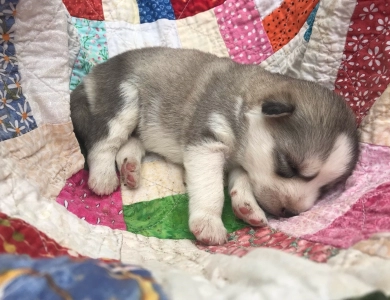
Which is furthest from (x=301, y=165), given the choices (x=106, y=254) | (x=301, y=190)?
(x=106, y=254)

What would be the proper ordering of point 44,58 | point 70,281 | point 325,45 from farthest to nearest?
point 325,45 → point 44,58 → point 70,281

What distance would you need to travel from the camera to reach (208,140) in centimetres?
256

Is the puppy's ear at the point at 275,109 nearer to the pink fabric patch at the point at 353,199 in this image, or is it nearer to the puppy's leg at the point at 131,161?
the pink fabric patch at the point at 353,199

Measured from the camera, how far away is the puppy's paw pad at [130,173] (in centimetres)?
267

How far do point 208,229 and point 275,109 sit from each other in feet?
2.32

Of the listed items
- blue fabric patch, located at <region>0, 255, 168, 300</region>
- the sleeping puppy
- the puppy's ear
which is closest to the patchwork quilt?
blue fabric patch, located at <region>0, 255, 168, 300</region>

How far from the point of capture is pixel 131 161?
274 centimetres

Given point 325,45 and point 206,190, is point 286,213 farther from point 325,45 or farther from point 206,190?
point 325,45

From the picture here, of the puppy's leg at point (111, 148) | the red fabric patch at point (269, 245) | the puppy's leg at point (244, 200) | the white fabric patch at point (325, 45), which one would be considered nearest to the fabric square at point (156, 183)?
the puppy's leg at point (111, 148)

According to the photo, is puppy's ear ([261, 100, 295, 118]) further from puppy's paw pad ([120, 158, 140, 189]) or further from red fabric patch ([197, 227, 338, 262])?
puppy's paw pad ([120, 158, 140, 189])

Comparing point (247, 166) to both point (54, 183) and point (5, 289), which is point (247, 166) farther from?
point (5, 289)

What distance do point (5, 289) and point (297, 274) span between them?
2.74 feet

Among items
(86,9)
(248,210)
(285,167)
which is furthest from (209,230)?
(86,9)

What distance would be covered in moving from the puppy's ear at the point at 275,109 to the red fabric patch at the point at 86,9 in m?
1.89
